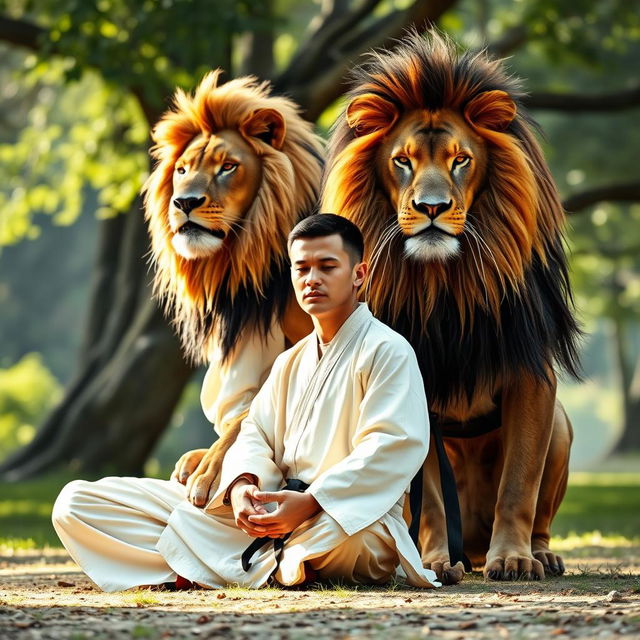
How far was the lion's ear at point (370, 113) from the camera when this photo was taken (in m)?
5.90

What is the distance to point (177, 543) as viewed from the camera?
17.6 feet

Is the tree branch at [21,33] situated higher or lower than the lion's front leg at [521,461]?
higher

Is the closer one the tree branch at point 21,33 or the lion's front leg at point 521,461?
the lion's front leg at point 521,461

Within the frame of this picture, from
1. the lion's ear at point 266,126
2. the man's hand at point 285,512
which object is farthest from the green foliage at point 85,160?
the man's hand at point 285,512

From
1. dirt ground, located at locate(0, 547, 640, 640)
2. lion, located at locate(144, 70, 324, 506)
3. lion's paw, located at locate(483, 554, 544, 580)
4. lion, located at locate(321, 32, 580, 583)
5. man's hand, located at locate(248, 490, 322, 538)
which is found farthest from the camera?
lion, located at locate(144, 70, 324, 506)

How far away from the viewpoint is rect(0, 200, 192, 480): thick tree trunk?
1284 cm

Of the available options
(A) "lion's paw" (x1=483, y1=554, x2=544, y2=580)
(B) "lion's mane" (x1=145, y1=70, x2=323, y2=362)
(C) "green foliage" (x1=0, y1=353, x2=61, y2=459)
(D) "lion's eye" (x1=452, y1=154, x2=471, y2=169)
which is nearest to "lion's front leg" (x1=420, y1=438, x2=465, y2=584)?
(A) "lion's paw" (x1=483, y1=554, x2=544, y2=580)

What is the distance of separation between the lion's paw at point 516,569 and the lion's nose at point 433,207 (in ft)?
4.84

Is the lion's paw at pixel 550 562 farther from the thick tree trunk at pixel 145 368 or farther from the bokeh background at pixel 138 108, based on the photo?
the thick tree trunk at pixel 145 368

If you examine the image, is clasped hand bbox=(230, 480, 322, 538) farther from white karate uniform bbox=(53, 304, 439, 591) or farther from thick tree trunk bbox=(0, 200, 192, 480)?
thick tree trunk bbox=(0, 200, 192, 480)

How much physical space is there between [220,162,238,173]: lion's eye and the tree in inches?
128

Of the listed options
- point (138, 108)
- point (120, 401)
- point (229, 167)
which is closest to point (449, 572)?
point (229, 167)

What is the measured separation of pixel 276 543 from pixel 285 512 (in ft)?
0.93

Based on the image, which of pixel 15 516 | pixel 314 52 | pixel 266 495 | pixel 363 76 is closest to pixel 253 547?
pixel 266 495
